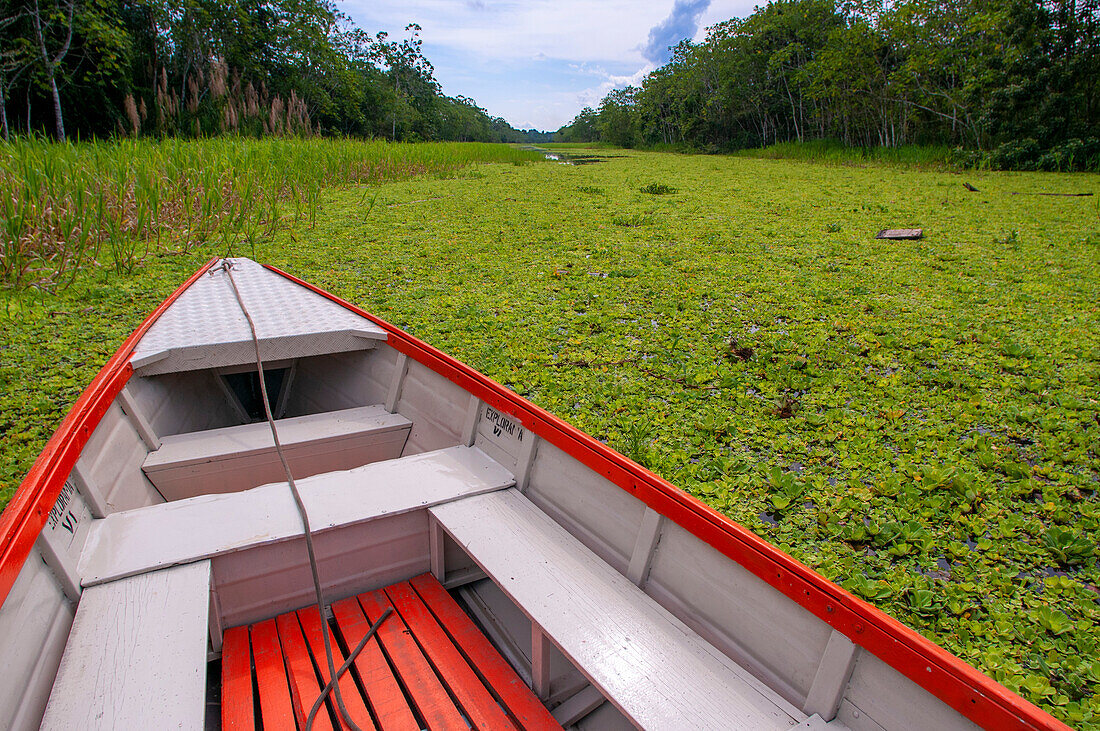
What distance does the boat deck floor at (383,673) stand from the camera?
1346mm

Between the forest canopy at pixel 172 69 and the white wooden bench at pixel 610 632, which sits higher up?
the forest canopy at pixel 172 69

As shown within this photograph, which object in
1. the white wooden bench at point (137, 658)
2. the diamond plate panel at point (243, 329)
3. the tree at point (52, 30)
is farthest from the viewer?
the tree at point (52, 30)

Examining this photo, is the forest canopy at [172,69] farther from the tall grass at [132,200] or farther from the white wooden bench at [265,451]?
the white wooden bench at [265,451]

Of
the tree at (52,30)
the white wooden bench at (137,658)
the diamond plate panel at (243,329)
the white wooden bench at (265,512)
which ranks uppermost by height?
the tree at (52,30)

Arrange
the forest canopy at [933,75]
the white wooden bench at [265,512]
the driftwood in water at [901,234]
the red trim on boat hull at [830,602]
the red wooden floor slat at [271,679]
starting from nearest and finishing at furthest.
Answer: the red trim on boat hull at [830,602] → the red wooden floor slat at [271,679] → the white wooden bench at [265,512] → the driftwood in water at [901,234] → the forest canopy at [933,75]

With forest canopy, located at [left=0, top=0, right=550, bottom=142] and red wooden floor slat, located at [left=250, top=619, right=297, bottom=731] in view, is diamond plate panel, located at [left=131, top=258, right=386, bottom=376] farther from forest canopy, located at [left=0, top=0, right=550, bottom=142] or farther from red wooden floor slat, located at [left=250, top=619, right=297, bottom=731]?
forest canopy, located at [left=0, top=0, right=550, bottom=142]

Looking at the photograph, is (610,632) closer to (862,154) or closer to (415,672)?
(415,672)

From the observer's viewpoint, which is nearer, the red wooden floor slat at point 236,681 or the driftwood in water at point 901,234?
the red wooden floor slat at point 236,681

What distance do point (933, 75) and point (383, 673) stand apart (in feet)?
57.4

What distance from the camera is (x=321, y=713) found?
1357 mm

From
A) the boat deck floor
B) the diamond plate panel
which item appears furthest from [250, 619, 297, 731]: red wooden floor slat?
the diamond plate panel

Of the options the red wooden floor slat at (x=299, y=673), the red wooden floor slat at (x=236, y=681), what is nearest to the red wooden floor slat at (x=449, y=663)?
the red wooden floor slat at (x=299, y=673)

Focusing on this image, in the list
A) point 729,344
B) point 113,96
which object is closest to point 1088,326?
point 729,344

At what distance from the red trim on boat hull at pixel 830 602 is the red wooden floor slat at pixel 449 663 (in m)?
0.62
